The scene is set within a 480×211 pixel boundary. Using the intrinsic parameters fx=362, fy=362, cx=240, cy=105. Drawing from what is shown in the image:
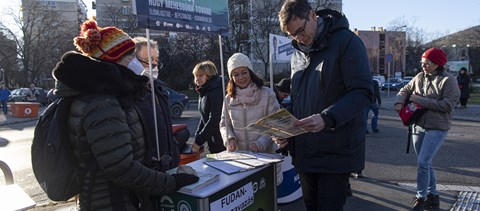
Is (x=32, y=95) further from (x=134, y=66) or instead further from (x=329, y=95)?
(x=329, y=95)

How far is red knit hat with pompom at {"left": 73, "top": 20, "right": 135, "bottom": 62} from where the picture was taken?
203cm

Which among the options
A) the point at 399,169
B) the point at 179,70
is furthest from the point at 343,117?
the point at 179,70

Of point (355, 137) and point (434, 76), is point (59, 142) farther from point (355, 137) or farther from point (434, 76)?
point (434, 76)

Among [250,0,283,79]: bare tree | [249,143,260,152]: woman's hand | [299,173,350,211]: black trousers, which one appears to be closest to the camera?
[299,173,350,211]: black trousers

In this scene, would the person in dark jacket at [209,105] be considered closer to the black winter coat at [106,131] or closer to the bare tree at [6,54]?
the black winter coat at [106,131]

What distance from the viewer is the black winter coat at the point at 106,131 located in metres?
1.80

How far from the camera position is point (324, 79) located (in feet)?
7.32

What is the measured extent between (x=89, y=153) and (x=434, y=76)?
3.66 m

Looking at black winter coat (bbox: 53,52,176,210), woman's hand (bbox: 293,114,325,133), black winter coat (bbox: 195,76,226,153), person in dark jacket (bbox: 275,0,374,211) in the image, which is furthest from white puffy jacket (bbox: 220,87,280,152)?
black winter coat (bbox: 53,52,176,210)

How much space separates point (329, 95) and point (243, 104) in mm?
1347

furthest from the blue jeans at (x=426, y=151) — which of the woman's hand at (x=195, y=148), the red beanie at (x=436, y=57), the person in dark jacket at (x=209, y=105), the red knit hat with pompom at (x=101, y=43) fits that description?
the red knit hat with pompom at (x=101, y=43)

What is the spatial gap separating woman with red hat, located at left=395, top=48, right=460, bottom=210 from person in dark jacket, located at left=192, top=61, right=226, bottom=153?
220 centimetres

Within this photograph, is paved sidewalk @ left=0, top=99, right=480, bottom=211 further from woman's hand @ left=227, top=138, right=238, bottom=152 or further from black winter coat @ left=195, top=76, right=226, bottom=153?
woman's hand @ left=227, top=138, right=238, bottom=152

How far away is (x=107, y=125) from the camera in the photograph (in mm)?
1796
